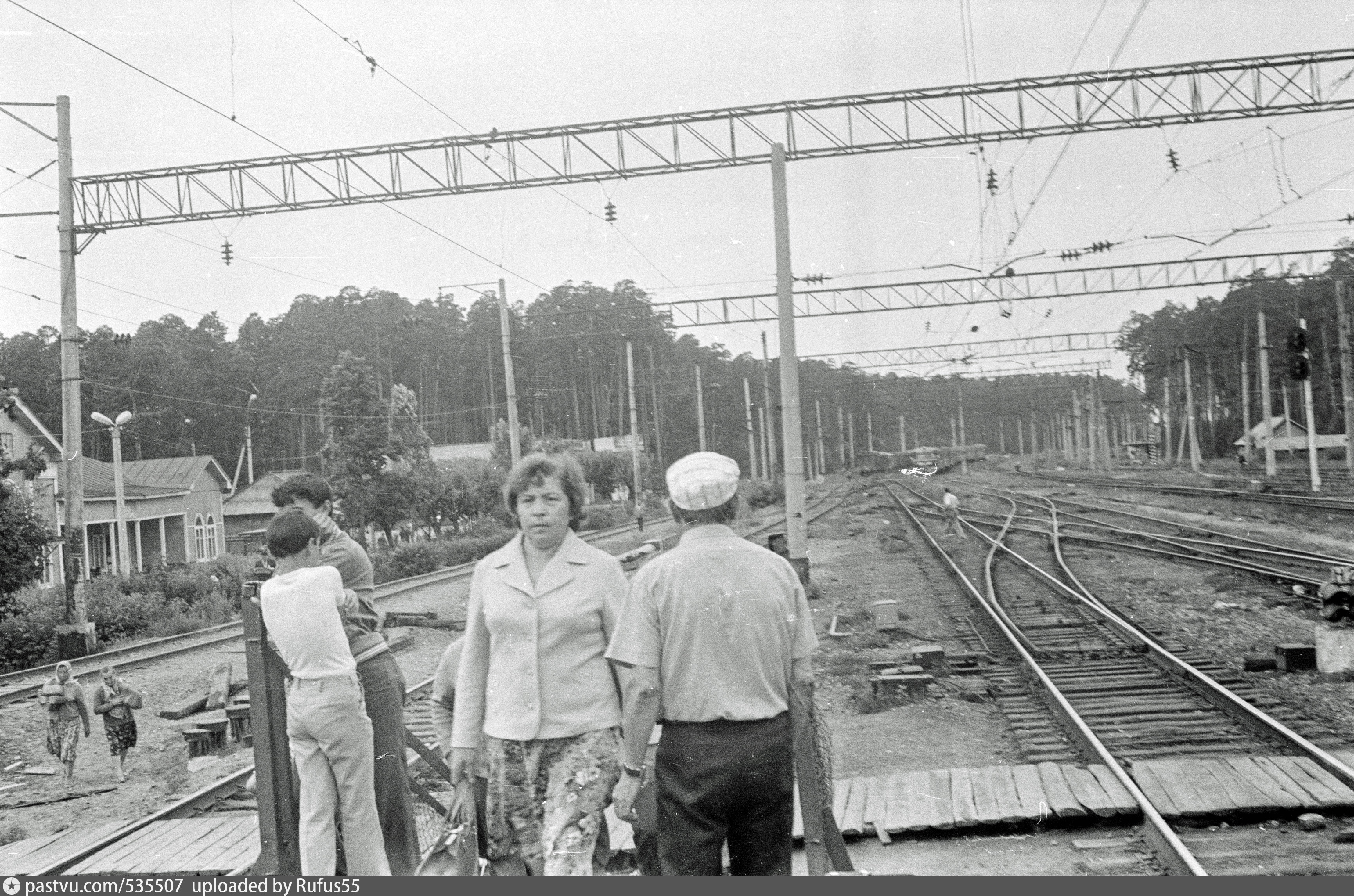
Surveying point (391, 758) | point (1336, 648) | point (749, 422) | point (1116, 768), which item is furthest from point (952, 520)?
point (391, 758)

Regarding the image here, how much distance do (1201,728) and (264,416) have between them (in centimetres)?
783

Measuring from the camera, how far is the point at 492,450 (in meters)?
10.1

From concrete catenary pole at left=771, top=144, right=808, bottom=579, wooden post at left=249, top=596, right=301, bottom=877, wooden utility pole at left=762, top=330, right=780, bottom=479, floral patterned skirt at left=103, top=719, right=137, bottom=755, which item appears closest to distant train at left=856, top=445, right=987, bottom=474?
wooden utility pole at left=762, top=330, right=780, bottom=479

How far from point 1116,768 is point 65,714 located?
22.8ft

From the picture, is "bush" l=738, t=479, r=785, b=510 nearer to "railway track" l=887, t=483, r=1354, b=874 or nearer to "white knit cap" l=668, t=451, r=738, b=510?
"railway track" l=887, t=483, r=1354, b=874

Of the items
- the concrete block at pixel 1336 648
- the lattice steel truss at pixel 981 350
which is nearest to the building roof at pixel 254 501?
the concrete block at pixel 1336 648

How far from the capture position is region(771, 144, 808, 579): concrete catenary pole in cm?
1086

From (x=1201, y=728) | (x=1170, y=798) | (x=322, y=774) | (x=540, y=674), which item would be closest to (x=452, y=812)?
(x=540, y=674)

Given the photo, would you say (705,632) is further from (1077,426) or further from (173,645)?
(1077,426)

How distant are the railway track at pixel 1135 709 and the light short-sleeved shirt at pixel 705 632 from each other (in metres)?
2.51

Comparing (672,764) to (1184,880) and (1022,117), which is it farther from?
(1022,117)

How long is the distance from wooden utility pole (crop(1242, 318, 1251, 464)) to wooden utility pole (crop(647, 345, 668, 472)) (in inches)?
922

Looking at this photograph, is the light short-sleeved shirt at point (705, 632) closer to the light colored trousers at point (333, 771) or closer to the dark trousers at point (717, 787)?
the dark trousers at point (717, 787)

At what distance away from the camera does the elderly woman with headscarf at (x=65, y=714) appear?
8.03 m
